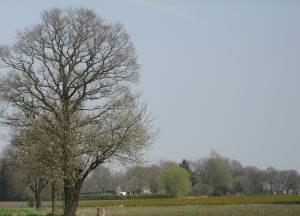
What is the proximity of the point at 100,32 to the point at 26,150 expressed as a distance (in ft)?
Result: 36.6

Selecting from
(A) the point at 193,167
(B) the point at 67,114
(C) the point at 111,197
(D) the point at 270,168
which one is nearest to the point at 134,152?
(B) the point at 67,114

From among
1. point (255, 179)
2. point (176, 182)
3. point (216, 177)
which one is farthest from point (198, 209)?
point (255, 179)

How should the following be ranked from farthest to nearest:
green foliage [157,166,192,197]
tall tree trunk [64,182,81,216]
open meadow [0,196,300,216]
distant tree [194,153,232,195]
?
1. distant tree [194,153,232,195]
2. green foliage [157,166,192,197]
3. open meadow [0,196,300,216]
4. tall tree trunk [64,182,81,216]

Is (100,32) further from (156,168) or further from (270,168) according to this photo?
(270,168)

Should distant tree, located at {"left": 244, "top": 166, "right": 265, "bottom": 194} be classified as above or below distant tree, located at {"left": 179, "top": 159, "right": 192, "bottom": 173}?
below

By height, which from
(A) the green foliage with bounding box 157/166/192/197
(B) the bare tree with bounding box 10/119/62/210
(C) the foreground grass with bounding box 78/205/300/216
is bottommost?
(C) the foreground grass with bounding box 78/205/300/216

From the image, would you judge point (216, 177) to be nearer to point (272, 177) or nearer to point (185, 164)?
point (185, 164)

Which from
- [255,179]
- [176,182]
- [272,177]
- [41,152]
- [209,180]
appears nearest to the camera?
[41,152]

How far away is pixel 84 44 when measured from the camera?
32594 mm

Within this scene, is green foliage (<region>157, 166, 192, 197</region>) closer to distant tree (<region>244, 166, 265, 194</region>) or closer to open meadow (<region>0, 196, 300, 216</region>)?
distant tree (<region>244, 166, 265, 194</region>)

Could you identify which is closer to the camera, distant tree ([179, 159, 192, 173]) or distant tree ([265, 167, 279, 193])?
distant tree ([179, 159, 192, 173])

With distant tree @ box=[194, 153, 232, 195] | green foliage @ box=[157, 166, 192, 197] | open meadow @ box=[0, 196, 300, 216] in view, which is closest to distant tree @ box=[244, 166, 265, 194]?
distant tree @ box=[194, 153, 232, 195]

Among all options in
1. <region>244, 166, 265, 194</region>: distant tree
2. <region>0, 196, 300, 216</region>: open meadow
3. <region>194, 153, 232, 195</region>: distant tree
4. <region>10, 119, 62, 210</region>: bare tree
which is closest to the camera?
<region>10, 119, 62, 210</region>: bare tree

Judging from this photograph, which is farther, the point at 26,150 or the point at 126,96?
the point at 126,96
